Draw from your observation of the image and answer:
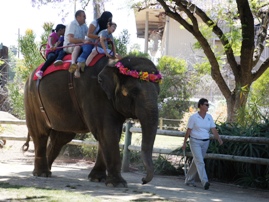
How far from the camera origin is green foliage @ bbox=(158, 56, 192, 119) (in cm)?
3206

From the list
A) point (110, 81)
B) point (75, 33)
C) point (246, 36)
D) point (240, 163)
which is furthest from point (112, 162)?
point (246, 36)

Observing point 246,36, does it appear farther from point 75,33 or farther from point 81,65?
point 81,65

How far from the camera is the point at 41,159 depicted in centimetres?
1281

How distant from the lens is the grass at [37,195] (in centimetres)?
849

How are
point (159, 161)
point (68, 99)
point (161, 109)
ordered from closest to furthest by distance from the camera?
point (68, 99), point (159, 161), point (161, 109)

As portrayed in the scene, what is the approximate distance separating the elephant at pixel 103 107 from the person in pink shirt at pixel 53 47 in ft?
0.87

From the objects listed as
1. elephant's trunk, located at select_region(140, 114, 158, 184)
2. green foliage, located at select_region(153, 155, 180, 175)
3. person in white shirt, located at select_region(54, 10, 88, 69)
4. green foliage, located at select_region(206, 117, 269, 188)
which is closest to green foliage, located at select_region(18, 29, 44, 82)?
green foliage, located at select_region(153, 155, 180, 175)

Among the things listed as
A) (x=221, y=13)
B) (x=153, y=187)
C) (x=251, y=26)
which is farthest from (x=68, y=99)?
(x=221, y=13)

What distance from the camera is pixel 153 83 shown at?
1049 centimetres

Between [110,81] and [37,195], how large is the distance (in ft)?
8.97

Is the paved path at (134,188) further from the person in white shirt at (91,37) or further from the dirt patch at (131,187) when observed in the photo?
the person in white shirt at (91,37)

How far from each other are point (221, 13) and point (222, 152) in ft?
21.3

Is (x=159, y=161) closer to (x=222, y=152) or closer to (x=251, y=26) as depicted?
(x=222, y=152)

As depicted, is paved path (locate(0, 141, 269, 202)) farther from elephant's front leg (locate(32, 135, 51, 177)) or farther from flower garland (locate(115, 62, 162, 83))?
flower garland (locate(115, 62, 162, 83))
